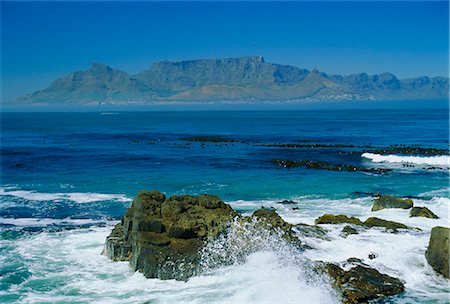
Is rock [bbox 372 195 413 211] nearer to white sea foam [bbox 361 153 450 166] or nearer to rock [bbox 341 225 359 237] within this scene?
rock [bbox 341 225 359 237]

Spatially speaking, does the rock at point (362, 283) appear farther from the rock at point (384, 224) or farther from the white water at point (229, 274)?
the rock at point (384, 224)

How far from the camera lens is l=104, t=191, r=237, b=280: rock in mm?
21922

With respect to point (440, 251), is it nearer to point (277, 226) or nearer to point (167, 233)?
point (277, 226)

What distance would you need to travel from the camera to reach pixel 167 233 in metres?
23.5

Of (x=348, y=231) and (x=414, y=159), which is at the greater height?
(x=348, y=231)

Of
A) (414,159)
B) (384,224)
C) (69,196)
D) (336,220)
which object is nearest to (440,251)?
(384,224)

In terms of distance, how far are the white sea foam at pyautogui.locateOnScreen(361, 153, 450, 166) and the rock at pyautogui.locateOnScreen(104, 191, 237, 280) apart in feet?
135

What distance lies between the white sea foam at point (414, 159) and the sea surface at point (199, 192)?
12cm

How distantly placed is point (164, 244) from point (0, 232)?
13.2 metres

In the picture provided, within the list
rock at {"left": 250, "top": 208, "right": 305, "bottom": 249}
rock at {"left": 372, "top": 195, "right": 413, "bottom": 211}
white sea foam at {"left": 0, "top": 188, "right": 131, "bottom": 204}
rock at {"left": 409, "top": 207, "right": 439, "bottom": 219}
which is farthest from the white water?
white sea foam at {"left": 0, "top": 188, "right": 131, "bottom": 204}

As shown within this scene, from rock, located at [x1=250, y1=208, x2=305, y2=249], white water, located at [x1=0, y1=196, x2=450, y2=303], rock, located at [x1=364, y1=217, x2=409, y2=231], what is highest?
rock, located at [x1=250, y1=208, x2=305, y2=249]

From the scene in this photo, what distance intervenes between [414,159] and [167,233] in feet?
152

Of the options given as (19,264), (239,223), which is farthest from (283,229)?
(19,264)

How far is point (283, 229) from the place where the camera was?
24.5m
